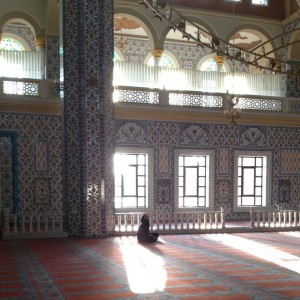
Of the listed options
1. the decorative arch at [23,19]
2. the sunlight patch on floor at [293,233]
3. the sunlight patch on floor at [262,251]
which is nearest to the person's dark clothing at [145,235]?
the sunlight patch on floor at [262,251]

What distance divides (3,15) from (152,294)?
9616mm

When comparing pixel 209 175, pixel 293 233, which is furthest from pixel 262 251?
pixel 209 175

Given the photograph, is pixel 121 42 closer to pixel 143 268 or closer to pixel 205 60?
pixel 205 60

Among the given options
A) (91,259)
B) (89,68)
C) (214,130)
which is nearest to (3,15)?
(89,68)

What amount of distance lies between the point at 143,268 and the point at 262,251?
2.52 meters

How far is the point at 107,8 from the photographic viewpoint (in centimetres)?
905

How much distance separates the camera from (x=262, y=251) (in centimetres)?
739

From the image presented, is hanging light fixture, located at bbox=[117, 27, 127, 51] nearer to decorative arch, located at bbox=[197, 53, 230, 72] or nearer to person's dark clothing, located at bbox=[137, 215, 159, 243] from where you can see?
decorative arch, located at bbox=[197, 53, 230, 72]

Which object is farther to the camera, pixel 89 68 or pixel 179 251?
pixel 89 68

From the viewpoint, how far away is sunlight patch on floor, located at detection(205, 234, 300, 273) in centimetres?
628

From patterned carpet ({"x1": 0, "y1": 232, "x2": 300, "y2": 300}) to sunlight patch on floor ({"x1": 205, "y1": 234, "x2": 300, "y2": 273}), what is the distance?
0.01 metres

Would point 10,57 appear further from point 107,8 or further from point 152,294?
point 152,294

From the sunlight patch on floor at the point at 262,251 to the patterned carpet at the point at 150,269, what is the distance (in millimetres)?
14

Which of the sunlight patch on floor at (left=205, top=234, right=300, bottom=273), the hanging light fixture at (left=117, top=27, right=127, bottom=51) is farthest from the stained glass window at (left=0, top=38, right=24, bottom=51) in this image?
the sunlight patch on floor at (left=205, top=234, right=300, bottom=273)
